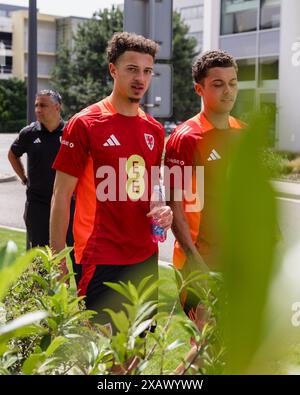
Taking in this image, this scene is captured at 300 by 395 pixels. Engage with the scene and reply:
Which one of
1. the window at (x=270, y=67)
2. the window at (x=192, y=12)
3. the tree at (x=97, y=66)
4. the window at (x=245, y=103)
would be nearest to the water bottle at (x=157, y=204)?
Result: the window at (x=270, y=67)

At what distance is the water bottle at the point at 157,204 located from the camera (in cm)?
306

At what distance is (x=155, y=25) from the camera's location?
4.30 metres

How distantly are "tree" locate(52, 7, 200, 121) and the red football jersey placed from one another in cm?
3991

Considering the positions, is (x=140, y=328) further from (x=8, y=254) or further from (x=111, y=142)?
(x=111, y=142)

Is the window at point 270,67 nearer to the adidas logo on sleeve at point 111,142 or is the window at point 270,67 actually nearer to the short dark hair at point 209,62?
the adidas logo on sleeve at point 111,142

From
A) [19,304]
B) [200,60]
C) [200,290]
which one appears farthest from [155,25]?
[200,290]

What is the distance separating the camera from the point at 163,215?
302 cm

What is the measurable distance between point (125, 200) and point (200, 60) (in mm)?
789

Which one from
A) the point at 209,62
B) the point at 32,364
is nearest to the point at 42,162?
the point at 209,62

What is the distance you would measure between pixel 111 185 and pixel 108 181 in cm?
5

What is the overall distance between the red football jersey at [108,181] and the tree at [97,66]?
39.9 meters

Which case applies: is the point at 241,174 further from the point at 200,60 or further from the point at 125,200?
the point at 200,60

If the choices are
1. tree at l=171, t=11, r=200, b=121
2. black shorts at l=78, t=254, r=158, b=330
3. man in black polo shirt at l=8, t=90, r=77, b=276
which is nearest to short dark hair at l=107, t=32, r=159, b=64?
black shorts at l=78, t=254, r=158, b=330

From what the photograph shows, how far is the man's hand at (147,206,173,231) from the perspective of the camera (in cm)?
301
